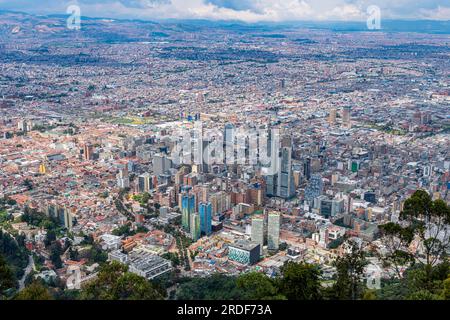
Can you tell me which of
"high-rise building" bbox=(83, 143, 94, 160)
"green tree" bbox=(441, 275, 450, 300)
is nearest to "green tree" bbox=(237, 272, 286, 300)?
"green tree" bbox=(441, 275, 450, 300)

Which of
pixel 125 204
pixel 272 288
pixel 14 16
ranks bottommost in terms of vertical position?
pixel 125 204

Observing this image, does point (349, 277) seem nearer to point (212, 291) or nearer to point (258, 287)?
point (258, 287)

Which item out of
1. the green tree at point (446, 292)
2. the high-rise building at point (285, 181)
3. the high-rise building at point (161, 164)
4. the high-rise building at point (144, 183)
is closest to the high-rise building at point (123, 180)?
the high-rise building at point (144, 183)

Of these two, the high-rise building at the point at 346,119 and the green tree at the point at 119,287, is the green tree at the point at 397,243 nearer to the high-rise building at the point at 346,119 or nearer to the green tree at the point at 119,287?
the green tree at the point at 119,287

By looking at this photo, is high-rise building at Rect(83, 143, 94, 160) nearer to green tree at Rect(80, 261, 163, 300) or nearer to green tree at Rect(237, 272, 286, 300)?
green tree at Rect(80, 261, 163, 300)

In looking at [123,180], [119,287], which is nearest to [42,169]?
[123,180]

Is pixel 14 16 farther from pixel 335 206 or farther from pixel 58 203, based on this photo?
pixel 335 206

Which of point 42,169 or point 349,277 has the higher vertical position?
point 349,277

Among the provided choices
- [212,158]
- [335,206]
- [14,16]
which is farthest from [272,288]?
[14,16]
